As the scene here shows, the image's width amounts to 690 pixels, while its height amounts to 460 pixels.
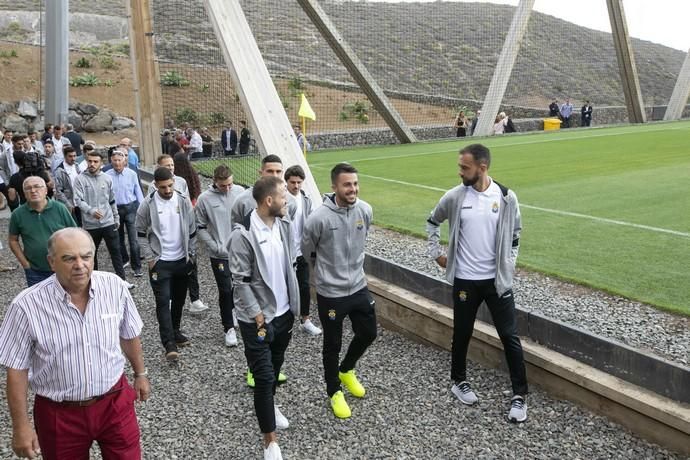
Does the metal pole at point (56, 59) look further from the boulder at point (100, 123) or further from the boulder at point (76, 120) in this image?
the boulder at point (100, 123)

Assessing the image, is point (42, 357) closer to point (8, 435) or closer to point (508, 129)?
point (8, 435)

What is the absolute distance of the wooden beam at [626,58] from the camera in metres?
26.8

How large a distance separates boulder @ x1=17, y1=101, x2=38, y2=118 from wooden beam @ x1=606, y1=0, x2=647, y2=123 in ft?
81.8

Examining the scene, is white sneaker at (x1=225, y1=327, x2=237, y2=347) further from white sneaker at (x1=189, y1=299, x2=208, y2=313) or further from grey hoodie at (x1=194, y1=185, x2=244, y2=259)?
white sneaker at (x1=189, y1=299, x2=208, y2=313)

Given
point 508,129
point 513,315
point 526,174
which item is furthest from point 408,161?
point 513,315

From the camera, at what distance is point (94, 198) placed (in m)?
8.48

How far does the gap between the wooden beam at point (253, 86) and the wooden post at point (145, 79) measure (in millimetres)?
3997

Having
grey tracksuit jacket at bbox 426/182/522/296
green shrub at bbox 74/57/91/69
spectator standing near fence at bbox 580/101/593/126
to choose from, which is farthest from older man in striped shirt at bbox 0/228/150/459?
green shrub at bbox 74/57/91/69

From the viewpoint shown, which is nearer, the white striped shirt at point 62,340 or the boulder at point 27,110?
the white striped shirt at point 62,340

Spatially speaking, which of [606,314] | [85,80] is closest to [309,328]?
[606,314]

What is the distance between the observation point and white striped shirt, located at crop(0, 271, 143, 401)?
3.18m

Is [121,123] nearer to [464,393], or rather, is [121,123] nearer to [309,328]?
[309,328]

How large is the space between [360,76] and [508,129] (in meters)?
8.47

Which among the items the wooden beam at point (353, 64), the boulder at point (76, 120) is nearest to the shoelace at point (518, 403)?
the wooden beam at point (353, 64)
